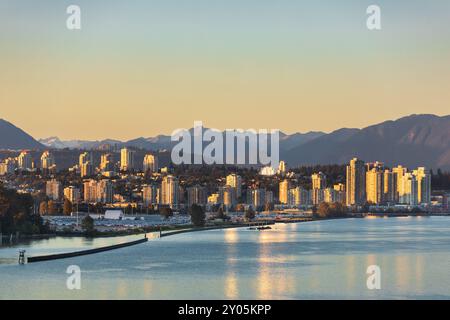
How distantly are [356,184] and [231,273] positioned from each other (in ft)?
436

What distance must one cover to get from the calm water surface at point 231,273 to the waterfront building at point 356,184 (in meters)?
117

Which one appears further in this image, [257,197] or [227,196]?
[257,197]

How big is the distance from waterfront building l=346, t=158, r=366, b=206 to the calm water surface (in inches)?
4602

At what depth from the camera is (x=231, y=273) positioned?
97.6 ft

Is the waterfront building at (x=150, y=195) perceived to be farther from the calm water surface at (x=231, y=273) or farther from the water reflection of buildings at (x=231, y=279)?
the water reflection of buildings at (x=231, y=279)

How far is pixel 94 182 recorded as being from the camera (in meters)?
126

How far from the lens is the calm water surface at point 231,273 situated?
78.8ft

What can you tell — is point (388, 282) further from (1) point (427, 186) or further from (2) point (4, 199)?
(1) point (427, 186)

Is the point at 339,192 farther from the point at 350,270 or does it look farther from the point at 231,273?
the point at 231,273

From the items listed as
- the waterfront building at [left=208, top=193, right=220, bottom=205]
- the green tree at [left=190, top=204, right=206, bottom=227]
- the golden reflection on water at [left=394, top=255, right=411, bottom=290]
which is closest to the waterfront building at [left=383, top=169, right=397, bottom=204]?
the waterfront building at [left=208, top=193, right=220, bottom=205]

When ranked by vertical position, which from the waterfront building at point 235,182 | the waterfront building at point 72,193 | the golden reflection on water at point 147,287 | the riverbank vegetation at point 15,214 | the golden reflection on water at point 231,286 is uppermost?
the waterfront building at point 235,182

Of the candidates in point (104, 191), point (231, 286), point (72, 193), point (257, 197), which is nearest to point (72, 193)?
point (72, 193)

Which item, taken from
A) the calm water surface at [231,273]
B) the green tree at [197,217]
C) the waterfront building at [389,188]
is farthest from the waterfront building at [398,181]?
the calm water surface at [231,273]
